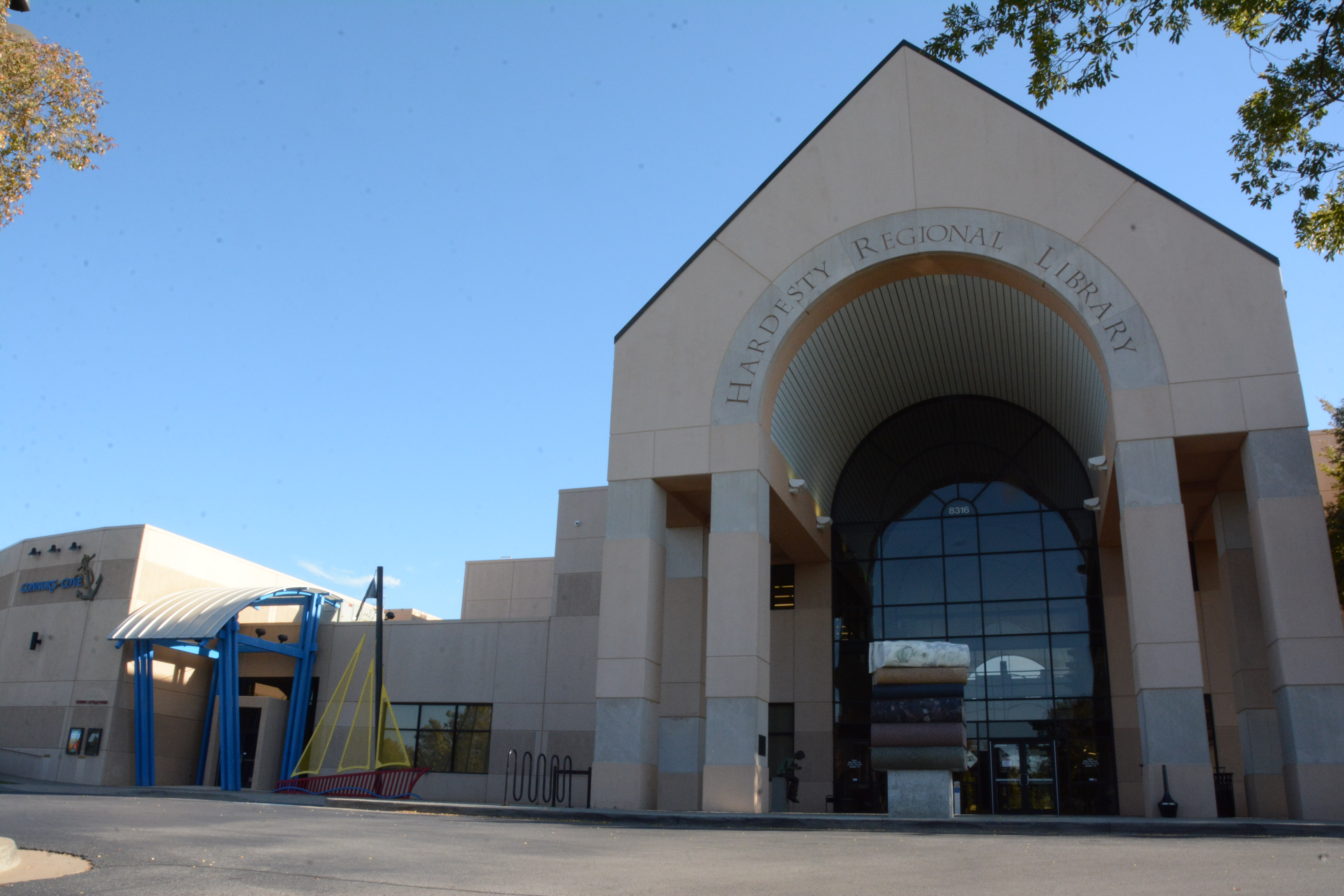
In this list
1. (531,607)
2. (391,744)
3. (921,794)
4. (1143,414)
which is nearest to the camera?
(921,794)

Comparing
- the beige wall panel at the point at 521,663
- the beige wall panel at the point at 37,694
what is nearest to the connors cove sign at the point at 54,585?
the beige wall panel at the point at 37,694

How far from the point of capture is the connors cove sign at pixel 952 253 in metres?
19.2

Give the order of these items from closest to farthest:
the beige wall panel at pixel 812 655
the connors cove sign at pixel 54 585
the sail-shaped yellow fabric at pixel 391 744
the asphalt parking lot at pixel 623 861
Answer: the asphalt parking lot at pixel 623 861, the beige wall panel at pixel 812 655, the sail-shaped yellow fabric at pixel 391 744, the connors cove sign at pixel 54 585

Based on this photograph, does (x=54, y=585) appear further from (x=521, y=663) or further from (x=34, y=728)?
(x=521, y=663)

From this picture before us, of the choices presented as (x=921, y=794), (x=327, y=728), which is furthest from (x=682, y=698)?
(x=327, y=728)

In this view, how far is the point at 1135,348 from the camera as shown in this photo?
749 inches

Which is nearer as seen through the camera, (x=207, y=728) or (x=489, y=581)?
(x=207, y=728)

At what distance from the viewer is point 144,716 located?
1161 inches

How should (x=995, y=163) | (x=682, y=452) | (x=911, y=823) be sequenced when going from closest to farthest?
(x=911, y=823)
(x=995, y=163)
(x=682, y=452)

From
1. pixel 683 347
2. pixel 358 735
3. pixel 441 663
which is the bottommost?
pixel 358 735

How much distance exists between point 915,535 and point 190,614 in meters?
21.9

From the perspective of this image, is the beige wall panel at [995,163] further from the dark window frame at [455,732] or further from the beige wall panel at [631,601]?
the dark window frame at [455,732]

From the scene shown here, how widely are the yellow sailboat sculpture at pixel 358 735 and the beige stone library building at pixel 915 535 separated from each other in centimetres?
49

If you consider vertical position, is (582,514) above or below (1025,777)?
above
